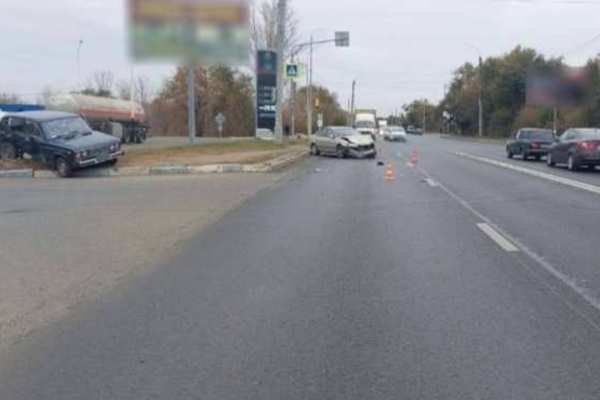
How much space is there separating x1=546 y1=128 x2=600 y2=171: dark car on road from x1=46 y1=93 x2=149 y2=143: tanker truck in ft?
88.0

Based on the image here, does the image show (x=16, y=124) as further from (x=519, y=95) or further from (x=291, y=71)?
(x=519, y=95)

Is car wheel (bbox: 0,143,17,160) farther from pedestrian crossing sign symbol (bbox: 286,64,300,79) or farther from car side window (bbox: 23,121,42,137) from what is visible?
pedestrian crossing sign symbol (bbox: 286,64,300,79)

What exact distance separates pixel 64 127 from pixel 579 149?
17.8 metres

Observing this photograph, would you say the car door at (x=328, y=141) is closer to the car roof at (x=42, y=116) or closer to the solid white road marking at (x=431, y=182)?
the car roof at (x=42, y=116)

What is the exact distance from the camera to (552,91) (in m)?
50.6

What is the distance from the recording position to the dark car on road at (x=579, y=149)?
27.2 m

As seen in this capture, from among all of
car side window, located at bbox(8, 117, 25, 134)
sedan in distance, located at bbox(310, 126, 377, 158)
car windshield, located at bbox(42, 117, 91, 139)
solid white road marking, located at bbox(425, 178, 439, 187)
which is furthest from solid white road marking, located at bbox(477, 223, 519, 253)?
sedan in distance, located at bbox(310, 126, 377, 158)

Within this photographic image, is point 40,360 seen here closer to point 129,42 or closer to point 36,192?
point 36,192

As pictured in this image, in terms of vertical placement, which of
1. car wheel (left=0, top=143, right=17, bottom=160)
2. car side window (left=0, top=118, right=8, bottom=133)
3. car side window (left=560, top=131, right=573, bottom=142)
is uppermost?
car side window (left=0, top=118, right=8, bottom=133)

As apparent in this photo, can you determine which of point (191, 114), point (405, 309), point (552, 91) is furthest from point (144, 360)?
point (552, 91)

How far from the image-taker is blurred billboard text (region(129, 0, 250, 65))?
2922cm

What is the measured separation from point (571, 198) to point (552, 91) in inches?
1410

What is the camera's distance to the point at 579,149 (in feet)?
90.2

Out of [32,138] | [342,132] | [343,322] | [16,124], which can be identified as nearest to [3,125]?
[16,124]
